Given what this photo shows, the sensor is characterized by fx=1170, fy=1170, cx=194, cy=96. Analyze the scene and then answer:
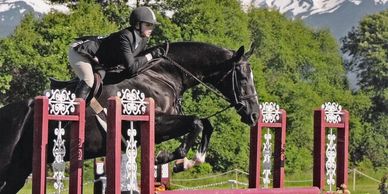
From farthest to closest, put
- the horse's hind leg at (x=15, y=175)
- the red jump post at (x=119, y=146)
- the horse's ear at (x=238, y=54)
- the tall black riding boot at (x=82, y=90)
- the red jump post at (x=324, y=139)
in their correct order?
the red jump post at (x=324, y=139) → the horse's ear at (x=238, y=54) → the horse's hind leg at (x=15, y=175) → the tall black riding boot at (x=82, y=90) → the red jump post at (x=119, y=146)

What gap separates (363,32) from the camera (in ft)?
247

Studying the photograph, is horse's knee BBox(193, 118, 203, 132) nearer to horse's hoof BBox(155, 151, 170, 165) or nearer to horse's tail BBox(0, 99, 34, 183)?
horse's hoof BBox(155, 151, 170, 165)

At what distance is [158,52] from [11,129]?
169 cm

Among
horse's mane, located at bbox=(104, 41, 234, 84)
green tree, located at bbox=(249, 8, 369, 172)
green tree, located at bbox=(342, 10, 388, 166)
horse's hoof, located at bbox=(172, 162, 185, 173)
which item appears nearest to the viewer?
horse's hoof, located at bbox=(172, 162, 185, 173)

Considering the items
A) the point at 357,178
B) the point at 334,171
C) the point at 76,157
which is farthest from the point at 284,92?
the point at 76,157

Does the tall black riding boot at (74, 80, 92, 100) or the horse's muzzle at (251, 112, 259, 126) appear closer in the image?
the tall black riding boot at (74, 80, 92, 100)

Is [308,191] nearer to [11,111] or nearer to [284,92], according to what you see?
[11,111]

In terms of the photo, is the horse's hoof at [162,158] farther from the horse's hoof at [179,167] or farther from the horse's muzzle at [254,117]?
the horse's muzzle at [254,117]

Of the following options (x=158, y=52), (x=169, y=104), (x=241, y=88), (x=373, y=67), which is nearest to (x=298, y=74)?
(x=373, y=67)

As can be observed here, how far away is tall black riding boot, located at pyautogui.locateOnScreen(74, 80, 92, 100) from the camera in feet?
36.5

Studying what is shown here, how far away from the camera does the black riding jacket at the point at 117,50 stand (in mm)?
11195

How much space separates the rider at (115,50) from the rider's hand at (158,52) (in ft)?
0.27

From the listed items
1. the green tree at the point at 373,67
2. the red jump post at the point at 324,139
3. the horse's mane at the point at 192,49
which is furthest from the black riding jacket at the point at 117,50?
the green tree at the point at 373,67

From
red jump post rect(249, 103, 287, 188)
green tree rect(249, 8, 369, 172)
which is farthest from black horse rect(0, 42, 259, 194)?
green tree rect(249, 8, 369, 172)
